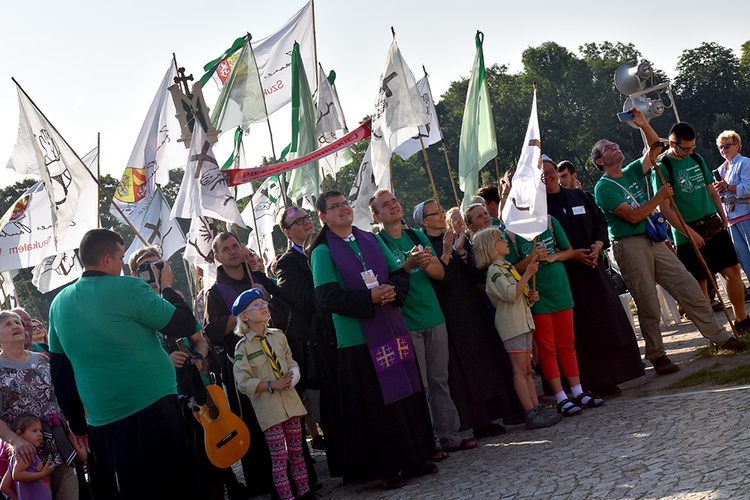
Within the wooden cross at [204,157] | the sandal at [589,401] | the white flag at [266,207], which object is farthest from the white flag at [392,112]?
the white flag at [266,207]

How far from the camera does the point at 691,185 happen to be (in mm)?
9016

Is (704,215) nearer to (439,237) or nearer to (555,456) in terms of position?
(439,237)

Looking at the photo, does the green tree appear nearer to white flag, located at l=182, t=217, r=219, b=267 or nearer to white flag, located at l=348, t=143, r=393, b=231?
white flag, located at l=348, t=143, r=393, b=231

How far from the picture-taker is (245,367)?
678cm

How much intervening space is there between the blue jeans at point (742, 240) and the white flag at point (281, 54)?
6.05m

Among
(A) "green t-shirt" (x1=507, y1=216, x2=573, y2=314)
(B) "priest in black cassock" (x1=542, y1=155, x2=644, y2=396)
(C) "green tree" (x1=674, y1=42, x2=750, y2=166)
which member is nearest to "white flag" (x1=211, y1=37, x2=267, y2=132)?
(B) "priest in black cassock" (x1=542, y1=155, x2=644, y2=396)

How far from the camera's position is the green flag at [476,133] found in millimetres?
9914

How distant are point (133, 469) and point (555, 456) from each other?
8.64 ft

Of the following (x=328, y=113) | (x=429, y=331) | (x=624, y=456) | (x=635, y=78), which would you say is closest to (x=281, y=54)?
(x=328, y=113)

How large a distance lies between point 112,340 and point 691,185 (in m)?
5.83

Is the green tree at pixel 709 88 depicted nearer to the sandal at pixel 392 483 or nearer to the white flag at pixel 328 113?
the white flag at pixel 328 113

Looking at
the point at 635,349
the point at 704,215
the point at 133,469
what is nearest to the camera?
the point at 133,469

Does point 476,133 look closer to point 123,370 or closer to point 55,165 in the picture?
point 55,165


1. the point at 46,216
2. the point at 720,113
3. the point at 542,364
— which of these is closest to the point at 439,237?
the point at 542,364
